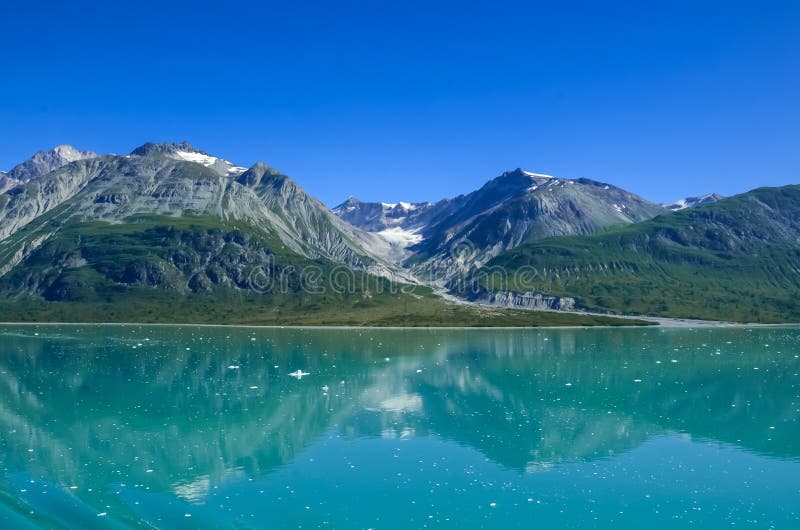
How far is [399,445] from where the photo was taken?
45.7m

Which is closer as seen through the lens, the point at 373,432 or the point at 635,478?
the point at 635,478

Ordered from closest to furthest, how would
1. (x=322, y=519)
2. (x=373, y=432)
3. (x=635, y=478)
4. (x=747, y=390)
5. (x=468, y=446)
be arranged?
(x=322, y=519) < (x=635, y=478) < (x=468, y=446) < (x=373, y=432) < (x=747, y=390)

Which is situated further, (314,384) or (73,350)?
(73,350)

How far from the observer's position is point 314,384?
7300cm

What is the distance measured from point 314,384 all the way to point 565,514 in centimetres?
4546

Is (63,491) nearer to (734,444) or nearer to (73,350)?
(734,444)

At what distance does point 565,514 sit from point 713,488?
34.0ft

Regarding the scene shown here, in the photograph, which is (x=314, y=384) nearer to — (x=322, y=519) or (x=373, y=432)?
(x=373, y=432)

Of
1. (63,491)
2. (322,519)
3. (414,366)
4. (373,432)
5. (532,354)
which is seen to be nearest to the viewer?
(322,519)

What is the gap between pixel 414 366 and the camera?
301 ft

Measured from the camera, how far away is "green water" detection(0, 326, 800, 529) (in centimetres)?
3195

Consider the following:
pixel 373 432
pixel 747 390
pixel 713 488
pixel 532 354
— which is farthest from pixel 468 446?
pixel 532 354

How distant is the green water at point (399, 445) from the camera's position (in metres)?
32.0

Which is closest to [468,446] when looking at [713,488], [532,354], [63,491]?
[713,488]
